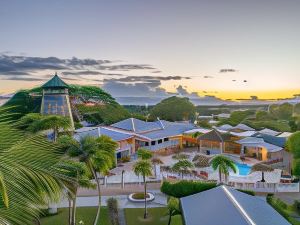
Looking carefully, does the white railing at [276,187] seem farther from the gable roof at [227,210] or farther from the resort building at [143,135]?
the resort building at [143,135]

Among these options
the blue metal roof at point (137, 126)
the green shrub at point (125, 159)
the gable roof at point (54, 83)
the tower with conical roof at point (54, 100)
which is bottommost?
the green shrub at point (125, 159)

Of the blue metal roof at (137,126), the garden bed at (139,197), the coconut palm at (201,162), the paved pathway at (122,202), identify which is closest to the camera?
the paved pathway at (122,202)

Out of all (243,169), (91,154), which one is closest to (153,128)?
(243,169)

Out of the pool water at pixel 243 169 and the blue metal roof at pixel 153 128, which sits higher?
the blue metal roof at pixel 153 128

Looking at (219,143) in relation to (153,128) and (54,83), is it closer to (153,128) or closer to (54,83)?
(153,128)

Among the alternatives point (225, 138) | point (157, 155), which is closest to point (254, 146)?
point (225, 138)

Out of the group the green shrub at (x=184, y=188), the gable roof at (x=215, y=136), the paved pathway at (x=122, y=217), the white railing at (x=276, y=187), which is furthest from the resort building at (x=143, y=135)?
the white railing at (x=276, y=187)

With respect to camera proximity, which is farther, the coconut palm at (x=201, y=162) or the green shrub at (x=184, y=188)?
the coconut palm at (x=201, y=162)
